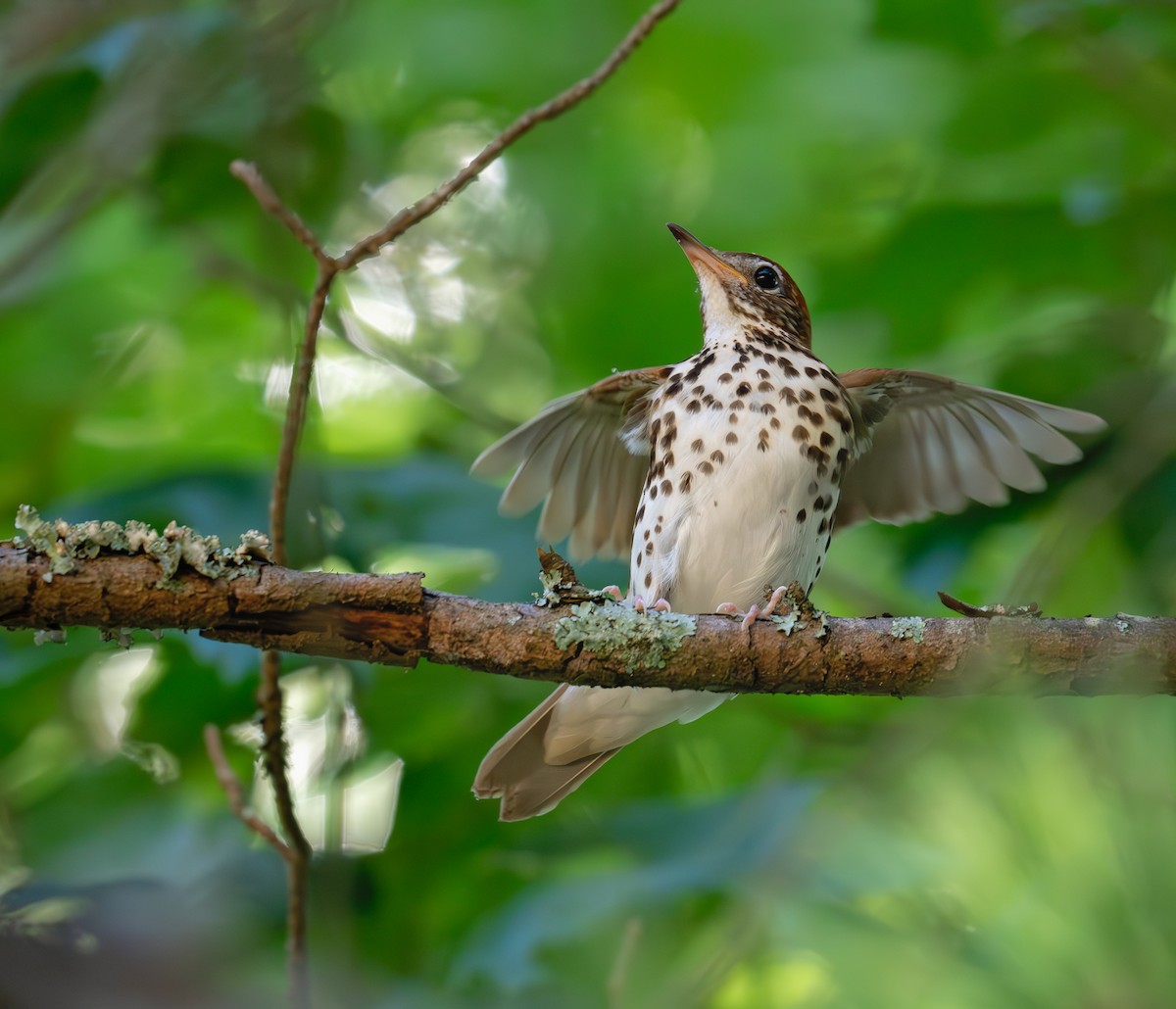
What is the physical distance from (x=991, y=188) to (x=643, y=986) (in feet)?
10.6

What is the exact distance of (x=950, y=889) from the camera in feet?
6.63

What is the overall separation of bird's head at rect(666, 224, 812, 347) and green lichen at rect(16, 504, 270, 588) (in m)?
2.20

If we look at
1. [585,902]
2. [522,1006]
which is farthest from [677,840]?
[522,1006]

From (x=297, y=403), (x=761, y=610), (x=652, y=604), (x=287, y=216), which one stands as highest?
(x=287, y=216)

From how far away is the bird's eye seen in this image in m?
4.34

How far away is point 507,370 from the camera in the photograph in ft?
19.5

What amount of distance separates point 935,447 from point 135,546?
8.73 feet

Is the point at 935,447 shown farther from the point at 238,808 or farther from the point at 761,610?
the point at 238,808

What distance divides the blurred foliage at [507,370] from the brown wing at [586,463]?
0.19 m

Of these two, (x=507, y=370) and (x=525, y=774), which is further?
(x=507, y=370)

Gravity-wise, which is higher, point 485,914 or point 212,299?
point 212,299

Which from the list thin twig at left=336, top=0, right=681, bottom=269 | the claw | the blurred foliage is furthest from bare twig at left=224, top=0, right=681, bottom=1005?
the claw

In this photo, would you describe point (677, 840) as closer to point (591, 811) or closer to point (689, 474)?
point (591, 811)

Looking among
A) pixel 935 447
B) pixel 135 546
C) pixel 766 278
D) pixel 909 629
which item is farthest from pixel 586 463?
pixel 135 546
